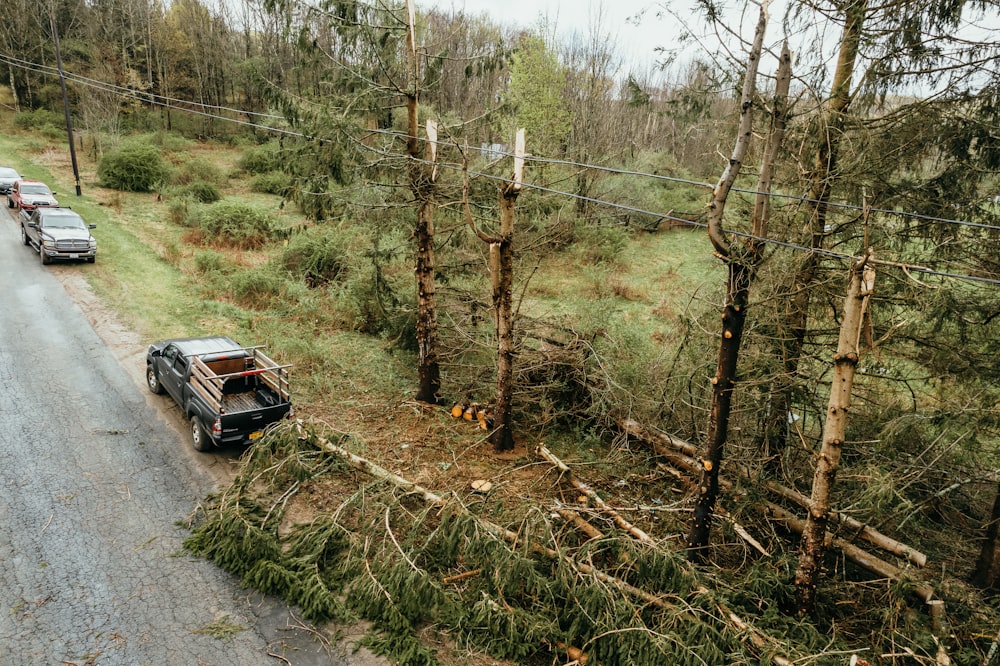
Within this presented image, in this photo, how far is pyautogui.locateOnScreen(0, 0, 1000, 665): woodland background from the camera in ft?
23.6

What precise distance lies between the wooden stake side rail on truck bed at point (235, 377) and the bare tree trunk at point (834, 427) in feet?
27.7

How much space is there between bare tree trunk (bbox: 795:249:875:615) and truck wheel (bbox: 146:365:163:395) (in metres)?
12.4

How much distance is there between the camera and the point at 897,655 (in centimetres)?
622

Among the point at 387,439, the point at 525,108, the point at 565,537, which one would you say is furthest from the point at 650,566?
the point at 525,108

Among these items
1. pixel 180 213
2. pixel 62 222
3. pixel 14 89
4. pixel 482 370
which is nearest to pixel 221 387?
pixel 482 370

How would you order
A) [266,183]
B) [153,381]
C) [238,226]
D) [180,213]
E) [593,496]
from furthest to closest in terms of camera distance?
[266,183] → [180,213] → [238,226] → [153,381] → [593,496]

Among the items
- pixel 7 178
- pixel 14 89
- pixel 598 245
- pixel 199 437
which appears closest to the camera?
pixel 199 437

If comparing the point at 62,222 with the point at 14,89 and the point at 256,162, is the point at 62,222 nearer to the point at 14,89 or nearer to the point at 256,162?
the point at 256,162

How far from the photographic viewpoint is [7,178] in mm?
29688

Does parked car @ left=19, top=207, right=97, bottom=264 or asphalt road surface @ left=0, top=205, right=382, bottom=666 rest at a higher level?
parked car @ left=19, top=207, right=97, bottom=264

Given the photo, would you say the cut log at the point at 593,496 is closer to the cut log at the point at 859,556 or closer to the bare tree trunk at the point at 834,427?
the bare tree trunk at the point at 834,427

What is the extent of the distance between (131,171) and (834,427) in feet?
113

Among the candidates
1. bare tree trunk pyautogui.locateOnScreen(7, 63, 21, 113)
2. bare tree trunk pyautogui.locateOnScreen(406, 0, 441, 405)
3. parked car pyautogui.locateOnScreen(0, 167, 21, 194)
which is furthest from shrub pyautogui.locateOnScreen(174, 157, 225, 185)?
bare tree trunk pyautogui.locateOnScreen(406, 0, 441, 405)

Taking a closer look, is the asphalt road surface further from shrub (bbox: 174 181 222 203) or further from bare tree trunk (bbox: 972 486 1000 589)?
shrub (bbox: 174 181 222 203)
